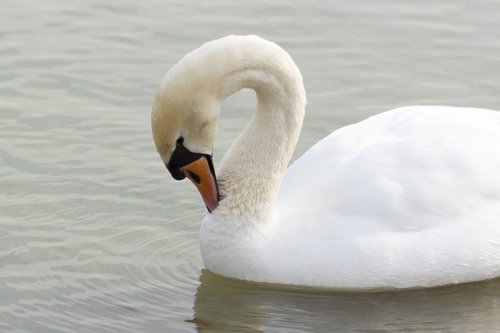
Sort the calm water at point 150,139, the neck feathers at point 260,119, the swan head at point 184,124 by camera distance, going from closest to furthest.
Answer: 1. the swan head at point 184,124
2. the neck feathers at point 260,119
3. the calm water at point 150,139

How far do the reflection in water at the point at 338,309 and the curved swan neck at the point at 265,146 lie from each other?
516 millimetres

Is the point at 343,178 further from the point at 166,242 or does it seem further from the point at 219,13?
the point at 219,13

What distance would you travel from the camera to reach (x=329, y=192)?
28.7 ft

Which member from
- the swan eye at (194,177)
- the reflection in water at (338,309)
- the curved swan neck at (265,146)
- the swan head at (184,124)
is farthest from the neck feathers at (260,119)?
the reflection in water at (338,309)

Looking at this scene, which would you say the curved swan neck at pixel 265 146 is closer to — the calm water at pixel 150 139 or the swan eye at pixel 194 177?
the swan eye at pixel 194 177

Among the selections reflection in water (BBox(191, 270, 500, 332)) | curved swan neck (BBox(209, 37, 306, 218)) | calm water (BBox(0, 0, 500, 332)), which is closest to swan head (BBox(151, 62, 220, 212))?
curved swan neck (BBox(209, 37, 306, 218))

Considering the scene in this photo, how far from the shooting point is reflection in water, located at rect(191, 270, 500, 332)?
8.41m

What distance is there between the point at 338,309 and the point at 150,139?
2.81 meters

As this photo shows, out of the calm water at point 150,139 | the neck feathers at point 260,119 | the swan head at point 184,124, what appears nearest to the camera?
the swan head at point 184,124

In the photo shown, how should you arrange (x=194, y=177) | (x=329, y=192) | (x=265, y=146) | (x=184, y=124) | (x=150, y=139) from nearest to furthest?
(x=184, y=124) → (x=194, y=177) → (x=329, y=192) → (x=265, y=146) → (x=150, y=139)

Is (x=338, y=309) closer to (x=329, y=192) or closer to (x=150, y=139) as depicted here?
(x=329, y=192)

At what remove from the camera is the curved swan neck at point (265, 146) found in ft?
28.4

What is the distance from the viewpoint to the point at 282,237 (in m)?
8.69

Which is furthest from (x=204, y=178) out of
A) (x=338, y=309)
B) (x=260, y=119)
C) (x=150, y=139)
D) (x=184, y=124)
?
(x=150, y=139)
